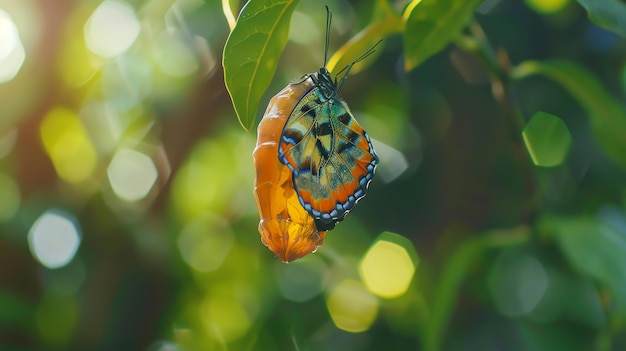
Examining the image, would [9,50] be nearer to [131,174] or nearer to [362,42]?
[131,174]

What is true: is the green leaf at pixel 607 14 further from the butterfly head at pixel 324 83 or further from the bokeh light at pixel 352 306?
the bokeh light at pixel 352 306

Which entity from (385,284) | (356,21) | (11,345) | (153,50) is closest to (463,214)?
(385,284)

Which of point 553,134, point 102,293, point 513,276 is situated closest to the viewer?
point 553,134

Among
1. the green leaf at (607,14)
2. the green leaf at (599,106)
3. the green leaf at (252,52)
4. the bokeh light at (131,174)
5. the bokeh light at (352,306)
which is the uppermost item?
the green leaf at (252,52)

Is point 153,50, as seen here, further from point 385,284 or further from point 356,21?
point 385,284

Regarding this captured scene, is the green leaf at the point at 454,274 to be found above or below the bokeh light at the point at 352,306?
above

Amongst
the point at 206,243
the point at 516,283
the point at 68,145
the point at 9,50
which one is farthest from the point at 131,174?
the point at 516,283

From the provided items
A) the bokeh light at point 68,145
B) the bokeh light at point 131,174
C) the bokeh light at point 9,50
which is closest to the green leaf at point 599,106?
the bokeh light at point 131,174
